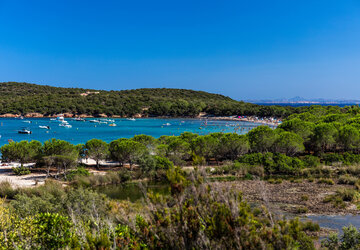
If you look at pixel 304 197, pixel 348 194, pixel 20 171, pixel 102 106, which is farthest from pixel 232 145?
pixel 102 106

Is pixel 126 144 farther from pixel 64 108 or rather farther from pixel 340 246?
pixel 64 108

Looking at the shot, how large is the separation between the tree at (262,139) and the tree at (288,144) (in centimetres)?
78

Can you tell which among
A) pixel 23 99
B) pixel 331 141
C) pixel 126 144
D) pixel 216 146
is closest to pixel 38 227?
pixel 126 144

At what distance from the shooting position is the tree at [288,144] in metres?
35.3

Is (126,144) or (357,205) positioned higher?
(126,144)

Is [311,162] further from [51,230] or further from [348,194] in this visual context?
[51,230]

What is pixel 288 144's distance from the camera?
35.3 m

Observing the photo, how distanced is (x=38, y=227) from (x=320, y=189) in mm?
22667

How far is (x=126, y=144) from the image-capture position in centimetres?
3191

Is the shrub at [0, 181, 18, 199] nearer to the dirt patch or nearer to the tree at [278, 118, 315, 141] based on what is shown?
the dirt patch

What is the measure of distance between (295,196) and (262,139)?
45.8ft

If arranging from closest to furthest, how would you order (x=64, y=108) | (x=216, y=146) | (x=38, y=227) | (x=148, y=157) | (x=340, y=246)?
(x=38, y=227) → (x=340, y=246) → (x=148, y=157) → (x=216, y=146) → (x=64, y=108)

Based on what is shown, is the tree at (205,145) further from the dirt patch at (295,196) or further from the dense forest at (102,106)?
the dense forest at (102,106)

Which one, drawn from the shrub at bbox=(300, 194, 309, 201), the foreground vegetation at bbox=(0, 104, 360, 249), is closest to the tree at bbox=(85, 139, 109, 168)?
the foreground vegetation at bbox=(0, 104, 360, 249)
